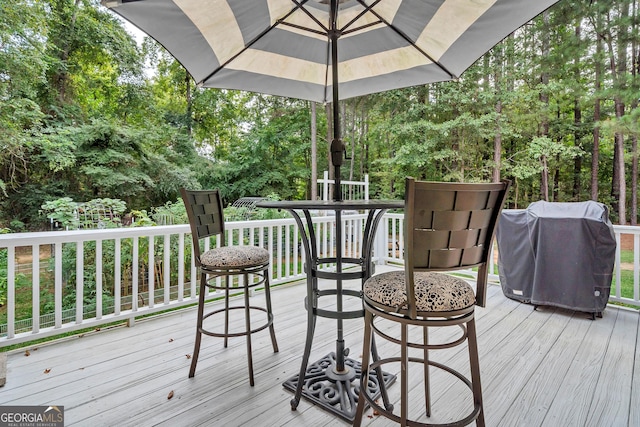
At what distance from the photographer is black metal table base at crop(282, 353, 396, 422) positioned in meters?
1.61

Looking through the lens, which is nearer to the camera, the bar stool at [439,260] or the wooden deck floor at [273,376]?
the bar stool at [439,260]

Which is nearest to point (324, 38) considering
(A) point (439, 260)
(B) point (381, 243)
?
(A) point (439, 260)

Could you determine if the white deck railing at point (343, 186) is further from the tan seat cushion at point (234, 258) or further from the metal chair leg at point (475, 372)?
the metal chair leg at point (475, 372)

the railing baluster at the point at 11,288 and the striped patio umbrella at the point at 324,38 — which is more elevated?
the striped patio umbrella at the point at 324,38

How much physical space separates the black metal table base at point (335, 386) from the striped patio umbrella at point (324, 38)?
1033 mm

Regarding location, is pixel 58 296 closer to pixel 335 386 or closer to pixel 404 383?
pixel 335 386

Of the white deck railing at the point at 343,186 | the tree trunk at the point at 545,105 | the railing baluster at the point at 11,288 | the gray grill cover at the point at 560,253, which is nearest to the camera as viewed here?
the railing baluster at the point at 11,288

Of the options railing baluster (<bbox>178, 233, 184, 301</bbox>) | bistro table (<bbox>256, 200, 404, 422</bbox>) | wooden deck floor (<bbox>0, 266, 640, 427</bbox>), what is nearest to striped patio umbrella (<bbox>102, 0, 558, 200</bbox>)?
bistro table (<bbox>256, 200, 404, 422</bbox>)

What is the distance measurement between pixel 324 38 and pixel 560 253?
9.10ft

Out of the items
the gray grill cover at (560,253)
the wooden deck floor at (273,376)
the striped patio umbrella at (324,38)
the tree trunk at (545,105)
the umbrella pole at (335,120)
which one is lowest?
the wooden deck floor at (273,376)

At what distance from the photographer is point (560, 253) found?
2.86 meters

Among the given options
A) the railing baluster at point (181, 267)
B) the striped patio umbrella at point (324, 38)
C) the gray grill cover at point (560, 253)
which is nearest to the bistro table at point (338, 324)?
the striped patio umbrella at point (324, 38)

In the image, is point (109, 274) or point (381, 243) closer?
point (109, 274)

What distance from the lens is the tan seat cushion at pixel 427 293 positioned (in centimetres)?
115
